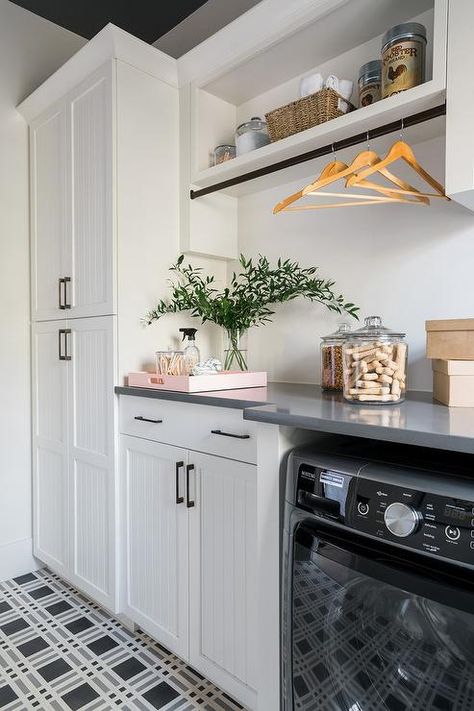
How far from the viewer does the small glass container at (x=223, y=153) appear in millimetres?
1966

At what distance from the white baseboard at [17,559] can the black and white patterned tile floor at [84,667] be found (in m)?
0.22

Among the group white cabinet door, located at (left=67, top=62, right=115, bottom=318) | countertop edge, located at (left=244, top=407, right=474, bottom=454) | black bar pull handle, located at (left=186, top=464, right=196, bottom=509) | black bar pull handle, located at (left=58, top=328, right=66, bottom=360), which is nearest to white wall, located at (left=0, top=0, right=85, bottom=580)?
black bar pull handle, located at (left=58, top=328, right=66, bottom=360)

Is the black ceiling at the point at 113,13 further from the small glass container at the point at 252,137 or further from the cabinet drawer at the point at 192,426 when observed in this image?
the cabinet drawer at the point at 192,426

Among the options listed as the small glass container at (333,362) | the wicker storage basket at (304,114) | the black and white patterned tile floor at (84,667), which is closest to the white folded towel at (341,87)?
the wicker storage basket at (304,114)

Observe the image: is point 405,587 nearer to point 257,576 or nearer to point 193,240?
point 257,576

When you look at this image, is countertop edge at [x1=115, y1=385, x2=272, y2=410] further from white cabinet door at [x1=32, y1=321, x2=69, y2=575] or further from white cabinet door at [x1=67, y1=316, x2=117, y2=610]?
white cabinet door at [x1=32, y1=321, x2=69, y2=575]

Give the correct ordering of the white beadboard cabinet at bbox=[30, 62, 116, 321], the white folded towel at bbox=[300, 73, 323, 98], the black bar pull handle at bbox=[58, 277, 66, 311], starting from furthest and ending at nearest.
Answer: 1. the black bar pull handle at bbox=[58, 277, 66, 311]
2. the white beadboard cabinet at bbox=[30, 62, 116, 321]
3. the white folded towel at bbox=[300, 73, 323, 98]

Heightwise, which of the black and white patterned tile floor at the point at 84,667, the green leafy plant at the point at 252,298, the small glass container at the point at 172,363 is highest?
the green leafy plant at the point at 252,298

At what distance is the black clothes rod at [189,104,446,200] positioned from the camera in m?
1.36

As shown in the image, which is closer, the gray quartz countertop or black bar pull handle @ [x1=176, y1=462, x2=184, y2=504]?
the gray quartz countertop

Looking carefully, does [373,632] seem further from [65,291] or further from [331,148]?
[65,291]

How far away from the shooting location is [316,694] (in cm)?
98

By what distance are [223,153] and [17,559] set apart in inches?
83.7

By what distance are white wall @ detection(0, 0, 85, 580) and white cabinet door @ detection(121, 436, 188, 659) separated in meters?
0.82
